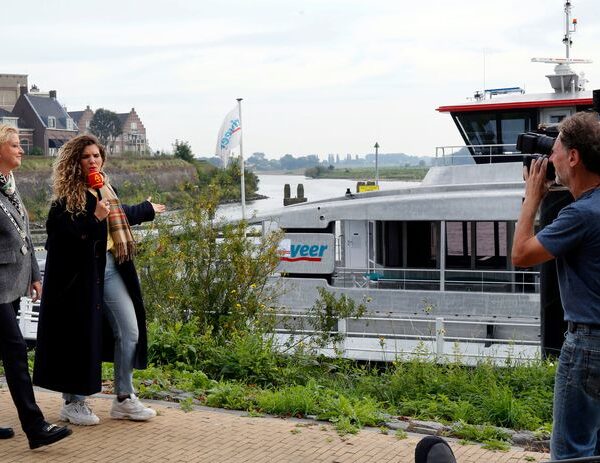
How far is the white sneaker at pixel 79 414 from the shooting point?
20.6 ft

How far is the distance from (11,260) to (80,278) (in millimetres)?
456

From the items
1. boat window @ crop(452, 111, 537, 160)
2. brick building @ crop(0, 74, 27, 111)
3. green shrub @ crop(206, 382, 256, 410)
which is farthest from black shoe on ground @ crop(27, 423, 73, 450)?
brick building @ crop(0, 74, 27, 111)

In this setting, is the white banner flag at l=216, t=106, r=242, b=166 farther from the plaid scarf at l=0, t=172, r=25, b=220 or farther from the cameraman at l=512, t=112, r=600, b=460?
the cameraman at l=512, t=112, r=600, b=460

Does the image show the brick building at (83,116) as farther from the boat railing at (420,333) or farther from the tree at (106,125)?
the boat railing at (420,333)

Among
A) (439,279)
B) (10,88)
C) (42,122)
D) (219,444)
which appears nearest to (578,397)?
(219,444)

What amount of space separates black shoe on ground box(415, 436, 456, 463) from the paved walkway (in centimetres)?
290

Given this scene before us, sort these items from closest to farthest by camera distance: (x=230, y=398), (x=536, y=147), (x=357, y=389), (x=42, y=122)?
1. (x=536, y=147)
2. (x=230, y=398)
3. (x=357, y=389)
4. (x=42, y=122)

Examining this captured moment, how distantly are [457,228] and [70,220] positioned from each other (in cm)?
1315

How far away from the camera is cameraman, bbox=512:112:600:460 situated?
12.1ft

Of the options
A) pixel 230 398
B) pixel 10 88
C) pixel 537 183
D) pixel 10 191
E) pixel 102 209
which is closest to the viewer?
pixel 537 183

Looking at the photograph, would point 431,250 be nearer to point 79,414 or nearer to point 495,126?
point 495,126

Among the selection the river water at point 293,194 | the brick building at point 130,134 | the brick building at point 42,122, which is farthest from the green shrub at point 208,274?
the brick building at point 130,134

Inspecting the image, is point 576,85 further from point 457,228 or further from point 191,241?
point 191,241

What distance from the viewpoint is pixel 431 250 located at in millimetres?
17922
